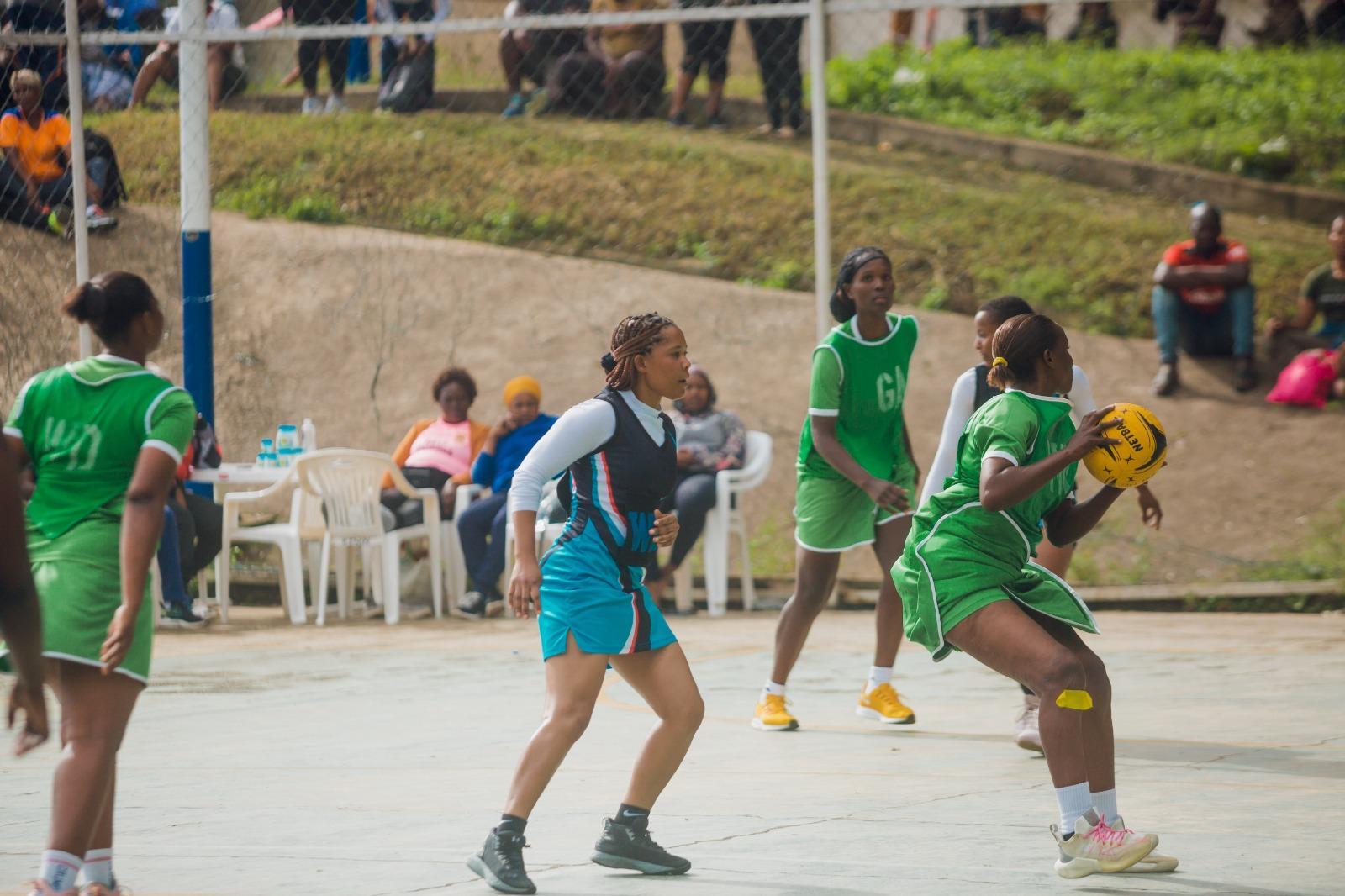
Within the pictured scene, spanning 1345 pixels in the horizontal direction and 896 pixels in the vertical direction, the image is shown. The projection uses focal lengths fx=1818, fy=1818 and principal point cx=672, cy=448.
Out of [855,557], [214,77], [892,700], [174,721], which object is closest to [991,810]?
[892,700]

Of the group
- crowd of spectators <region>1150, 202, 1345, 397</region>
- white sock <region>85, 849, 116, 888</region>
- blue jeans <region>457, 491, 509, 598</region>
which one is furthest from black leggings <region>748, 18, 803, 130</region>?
white sock <region>85, 849, 116, 888</region>

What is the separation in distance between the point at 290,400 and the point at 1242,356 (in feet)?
24.8

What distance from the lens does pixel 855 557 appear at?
45.4 ft

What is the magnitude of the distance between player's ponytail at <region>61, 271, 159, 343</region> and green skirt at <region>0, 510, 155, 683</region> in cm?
47

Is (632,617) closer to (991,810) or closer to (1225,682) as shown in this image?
(991,810)

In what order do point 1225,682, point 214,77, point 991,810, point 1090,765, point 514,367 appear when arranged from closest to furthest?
point 1090,765, point 991,810, point 1225,682, point 214,77, point 514,367

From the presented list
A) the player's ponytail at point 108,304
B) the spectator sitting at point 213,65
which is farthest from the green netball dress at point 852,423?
the spectator sitting at point 213,65

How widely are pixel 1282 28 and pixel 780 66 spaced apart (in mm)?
6878

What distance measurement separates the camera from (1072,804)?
4.89 m

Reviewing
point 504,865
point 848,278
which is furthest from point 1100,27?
point 504,865

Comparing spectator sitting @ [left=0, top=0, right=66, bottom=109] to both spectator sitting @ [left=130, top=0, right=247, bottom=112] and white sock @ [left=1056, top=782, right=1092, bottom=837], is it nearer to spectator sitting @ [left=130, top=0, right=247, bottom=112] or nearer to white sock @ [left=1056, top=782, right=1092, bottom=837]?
spectator sitting @ [left=130, top=0, right=247, bottom=112]

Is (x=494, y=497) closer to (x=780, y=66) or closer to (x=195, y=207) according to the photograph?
(x=195, y=207)

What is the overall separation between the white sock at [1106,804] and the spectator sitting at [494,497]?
731 cm

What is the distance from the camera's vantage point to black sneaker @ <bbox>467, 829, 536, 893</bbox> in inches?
185
